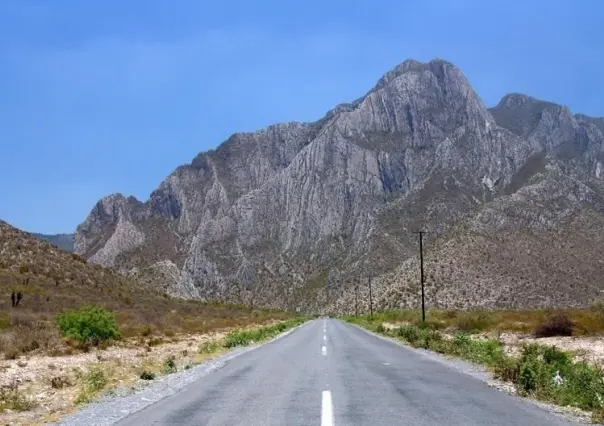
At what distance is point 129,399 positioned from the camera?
13.2 metres

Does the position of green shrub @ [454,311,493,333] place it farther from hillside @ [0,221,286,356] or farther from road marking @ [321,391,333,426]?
road marking @ [321,391,333,426]

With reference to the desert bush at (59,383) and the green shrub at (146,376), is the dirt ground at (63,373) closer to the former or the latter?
the desert bush at (59,383)

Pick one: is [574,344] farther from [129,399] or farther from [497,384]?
[129,399]

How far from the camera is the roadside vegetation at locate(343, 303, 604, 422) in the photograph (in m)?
12.4

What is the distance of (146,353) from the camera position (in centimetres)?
2711

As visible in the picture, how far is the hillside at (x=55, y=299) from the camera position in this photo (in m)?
30.1

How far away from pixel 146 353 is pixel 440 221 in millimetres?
113897

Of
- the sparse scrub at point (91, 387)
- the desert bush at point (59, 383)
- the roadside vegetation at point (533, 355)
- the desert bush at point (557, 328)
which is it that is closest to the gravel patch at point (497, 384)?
the roadside vegetation at point (533, 355)

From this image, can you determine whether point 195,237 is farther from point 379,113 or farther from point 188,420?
point 188,420

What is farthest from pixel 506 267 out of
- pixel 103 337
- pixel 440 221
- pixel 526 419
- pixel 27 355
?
pixel 526 419

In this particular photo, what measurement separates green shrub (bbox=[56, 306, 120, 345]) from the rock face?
6958 centimetres

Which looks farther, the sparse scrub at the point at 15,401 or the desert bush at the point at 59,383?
the desert bush at the point at 59,383

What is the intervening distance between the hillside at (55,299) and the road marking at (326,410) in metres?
17.6

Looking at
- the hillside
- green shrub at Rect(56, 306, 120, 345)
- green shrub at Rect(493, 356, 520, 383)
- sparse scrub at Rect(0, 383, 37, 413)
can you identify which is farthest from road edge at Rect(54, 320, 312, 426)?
green shrub at Rect(56, 306, 120, 345)
